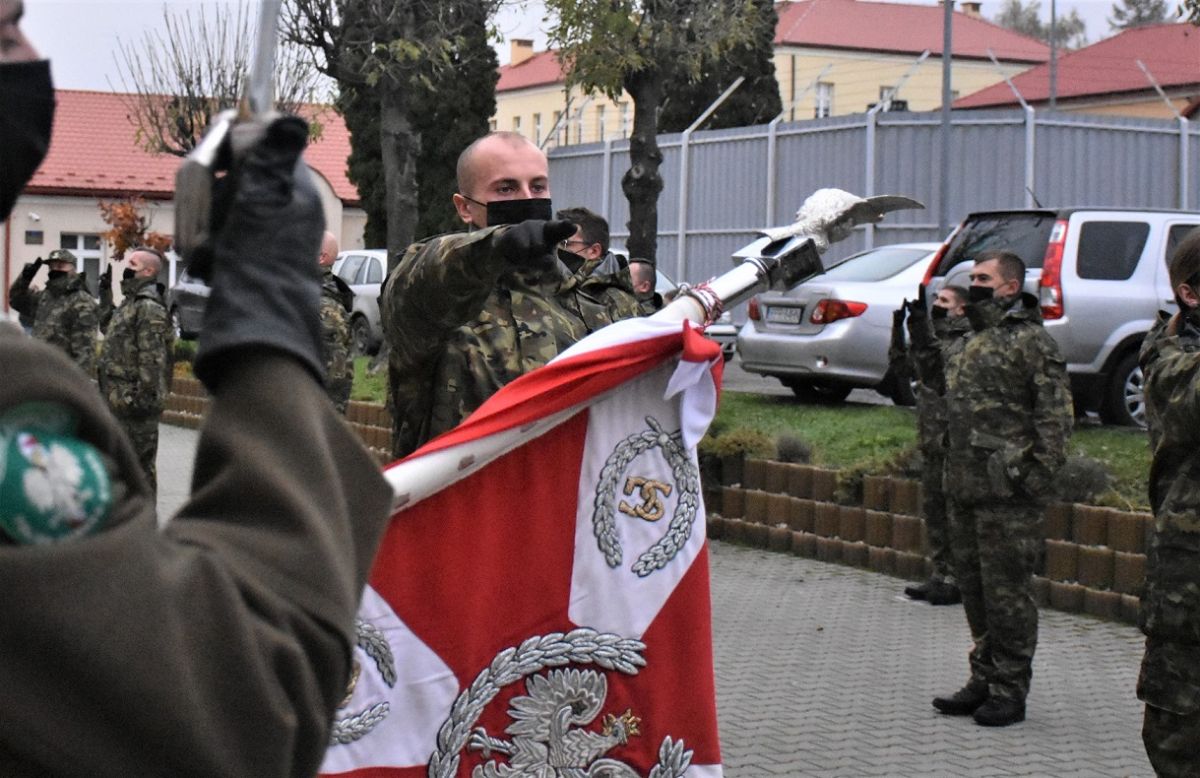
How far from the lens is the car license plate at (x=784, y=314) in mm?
14719

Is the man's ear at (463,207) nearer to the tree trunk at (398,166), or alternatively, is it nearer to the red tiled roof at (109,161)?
the tree trunk at (398,166)

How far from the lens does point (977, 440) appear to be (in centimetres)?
755

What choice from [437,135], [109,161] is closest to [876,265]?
[437,135]

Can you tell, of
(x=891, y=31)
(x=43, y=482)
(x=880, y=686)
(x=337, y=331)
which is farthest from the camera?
(x=891, y=31)

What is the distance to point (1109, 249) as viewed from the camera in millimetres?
13656

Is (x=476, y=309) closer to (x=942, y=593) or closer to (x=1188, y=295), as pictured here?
(x=1188, y=295)

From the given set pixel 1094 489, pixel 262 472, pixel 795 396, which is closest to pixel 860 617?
pixel 1094 489

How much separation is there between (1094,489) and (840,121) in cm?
1883

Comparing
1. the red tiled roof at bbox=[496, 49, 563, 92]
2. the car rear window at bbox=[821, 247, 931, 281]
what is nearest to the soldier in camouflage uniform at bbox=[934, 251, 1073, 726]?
the car rear window at bbox=[821, 247, 931, 281]

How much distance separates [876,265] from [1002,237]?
1967mm

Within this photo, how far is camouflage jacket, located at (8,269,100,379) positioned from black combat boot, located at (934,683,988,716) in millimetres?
8421

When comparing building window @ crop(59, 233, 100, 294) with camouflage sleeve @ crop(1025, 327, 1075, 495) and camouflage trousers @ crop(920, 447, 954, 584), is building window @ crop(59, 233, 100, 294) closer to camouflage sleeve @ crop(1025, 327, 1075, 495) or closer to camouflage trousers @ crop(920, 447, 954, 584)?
camouflage trousers @ crop(920, 447, 954, 584)

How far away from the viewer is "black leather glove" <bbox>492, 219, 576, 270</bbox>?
3432mm

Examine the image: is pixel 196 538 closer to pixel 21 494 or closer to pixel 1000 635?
pixel 21 494
